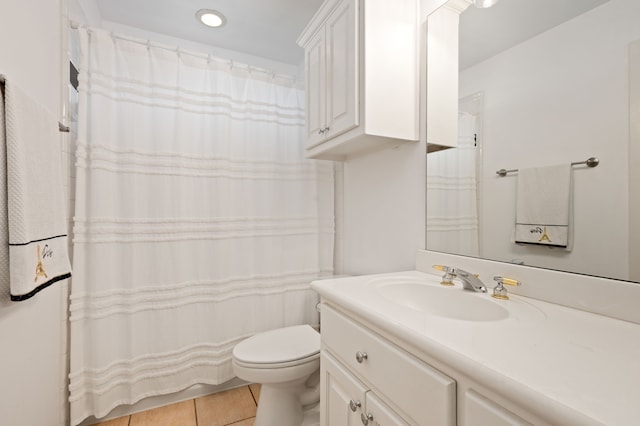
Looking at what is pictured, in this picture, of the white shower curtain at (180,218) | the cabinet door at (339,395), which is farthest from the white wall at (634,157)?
the white shower curtain at (180,218)

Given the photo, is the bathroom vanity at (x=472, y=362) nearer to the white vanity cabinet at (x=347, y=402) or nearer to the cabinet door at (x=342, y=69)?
the white vanity cabinet at (x=347, y=402)

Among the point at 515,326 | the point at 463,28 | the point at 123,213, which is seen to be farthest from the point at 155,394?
the point at 463,28

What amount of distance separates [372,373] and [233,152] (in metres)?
1.52

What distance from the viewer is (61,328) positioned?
135 cm

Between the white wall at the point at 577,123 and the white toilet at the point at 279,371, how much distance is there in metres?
1.00

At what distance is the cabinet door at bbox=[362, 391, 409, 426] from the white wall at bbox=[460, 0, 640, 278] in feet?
2.19

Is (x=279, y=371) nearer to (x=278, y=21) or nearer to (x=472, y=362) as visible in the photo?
(x=472, y=362)

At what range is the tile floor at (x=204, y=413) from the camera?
1.54m

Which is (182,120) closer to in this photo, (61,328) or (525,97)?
(61,328)

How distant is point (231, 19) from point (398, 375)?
2.21 m

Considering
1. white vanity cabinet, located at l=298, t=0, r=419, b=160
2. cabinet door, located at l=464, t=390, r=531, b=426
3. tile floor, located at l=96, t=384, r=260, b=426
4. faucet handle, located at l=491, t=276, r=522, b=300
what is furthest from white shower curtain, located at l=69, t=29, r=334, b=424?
cabinet door, located at l=464, t=390, r=531, b=426

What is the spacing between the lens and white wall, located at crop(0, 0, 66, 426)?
862 millimetres

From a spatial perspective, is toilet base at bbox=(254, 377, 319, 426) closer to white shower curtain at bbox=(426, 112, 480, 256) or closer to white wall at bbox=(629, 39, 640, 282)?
white shower curtain at bbox=(426, 112, 480, 256)

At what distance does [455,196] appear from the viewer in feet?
4.04
